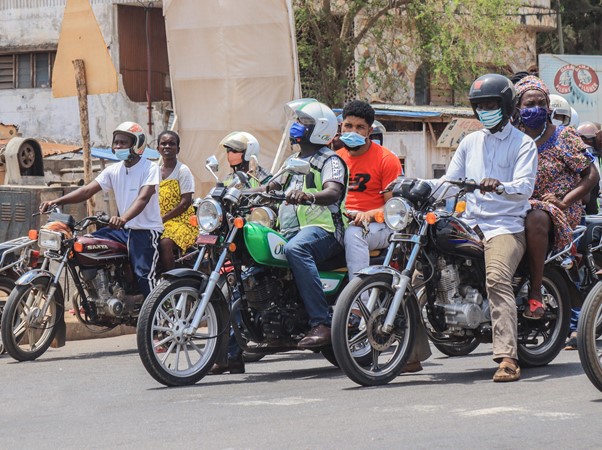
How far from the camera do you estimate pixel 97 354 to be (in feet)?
34.2

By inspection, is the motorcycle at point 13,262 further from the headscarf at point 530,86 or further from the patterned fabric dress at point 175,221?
the headscarf at point 530,86

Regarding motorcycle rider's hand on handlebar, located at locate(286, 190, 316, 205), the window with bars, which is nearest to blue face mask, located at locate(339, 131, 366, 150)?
motorcycle rider's hand on handlebar, located at locate(286, 190, 316, 205)

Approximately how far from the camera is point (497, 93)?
763 cm

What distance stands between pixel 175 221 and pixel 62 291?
140 cm

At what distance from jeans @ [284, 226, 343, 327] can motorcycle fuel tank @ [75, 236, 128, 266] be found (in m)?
2.44

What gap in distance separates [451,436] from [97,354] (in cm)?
537

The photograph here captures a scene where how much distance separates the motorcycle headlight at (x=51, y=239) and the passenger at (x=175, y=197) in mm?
1189

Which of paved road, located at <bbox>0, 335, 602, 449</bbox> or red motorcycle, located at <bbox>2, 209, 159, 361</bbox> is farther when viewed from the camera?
red motorcycle, located at <bbox>2, 209, 159, 361</bbox>

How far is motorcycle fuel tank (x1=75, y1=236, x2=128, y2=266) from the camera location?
981 cm

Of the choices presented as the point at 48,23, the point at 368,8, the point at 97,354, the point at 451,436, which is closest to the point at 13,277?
the point at 97,354

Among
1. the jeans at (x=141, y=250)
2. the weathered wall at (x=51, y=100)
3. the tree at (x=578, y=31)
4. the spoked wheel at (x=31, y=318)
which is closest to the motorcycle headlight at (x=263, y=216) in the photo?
the jeans at (x=141, y=250)

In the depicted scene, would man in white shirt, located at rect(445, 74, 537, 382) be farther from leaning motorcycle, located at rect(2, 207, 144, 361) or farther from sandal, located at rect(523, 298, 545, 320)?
leaning motorcycle, located at rect(2, 207, 144, 361)

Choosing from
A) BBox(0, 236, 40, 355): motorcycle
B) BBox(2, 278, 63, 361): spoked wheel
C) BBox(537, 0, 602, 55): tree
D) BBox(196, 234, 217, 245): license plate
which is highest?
BBox(537, 0, 602, 55): tree

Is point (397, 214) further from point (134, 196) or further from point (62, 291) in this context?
point (62, 291)
